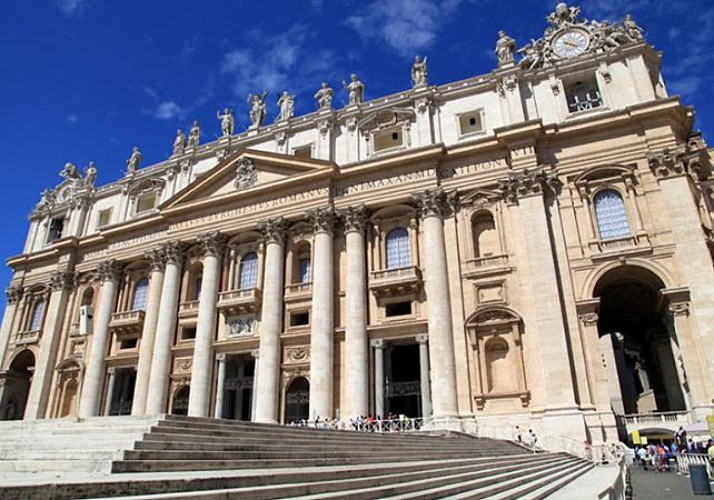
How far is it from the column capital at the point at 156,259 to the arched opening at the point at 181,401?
25.9ft

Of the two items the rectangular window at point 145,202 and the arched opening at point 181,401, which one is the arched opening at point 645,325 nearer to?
the arched opening at point 181,401

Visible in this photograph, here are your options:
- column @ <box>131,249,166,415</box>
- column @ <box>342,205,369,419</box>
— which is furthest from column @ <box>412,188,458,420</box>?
column @ <box>131,249,166,415</box>

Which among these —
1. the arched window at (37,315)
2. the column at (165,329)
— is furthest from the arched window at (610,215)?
the arched window at (37,315)

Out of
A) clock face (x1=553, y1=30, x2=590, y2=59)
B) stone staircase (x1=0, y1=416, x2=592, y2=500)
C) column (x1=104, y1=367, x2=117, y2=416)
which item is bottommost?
stone staircase (x1=0, y1=416, x2=592, y2=500)

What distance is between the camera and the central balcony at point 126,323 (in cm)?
3262

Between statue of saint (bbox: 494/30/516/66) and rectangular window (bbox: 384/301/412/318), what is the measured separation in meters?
14.9

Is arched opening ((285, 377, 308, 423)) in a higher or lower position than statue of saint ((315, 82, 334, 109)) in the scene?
→ lower

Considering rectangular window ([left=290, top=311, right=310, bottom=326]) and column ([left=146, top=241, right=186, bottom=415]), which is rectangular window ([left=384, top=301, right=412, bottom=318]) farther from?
column ([left=146, top=241, right=186, bottom=415])

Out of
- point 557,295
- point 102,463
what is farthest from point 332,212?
point 102,463

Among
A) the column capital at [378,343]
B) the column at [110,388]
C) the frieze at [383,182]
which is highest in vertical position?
the frieze at [383,182]

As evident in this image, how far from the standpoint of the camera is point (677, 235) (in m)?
22.6

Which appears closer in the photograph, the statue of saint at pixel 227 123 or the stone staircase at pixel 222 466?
the stone staircase at pixel 222 466

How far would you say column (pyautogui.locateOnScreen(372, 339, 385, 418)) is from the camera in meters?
24.9

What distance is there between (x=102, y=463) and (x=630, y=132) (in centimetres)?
2677
